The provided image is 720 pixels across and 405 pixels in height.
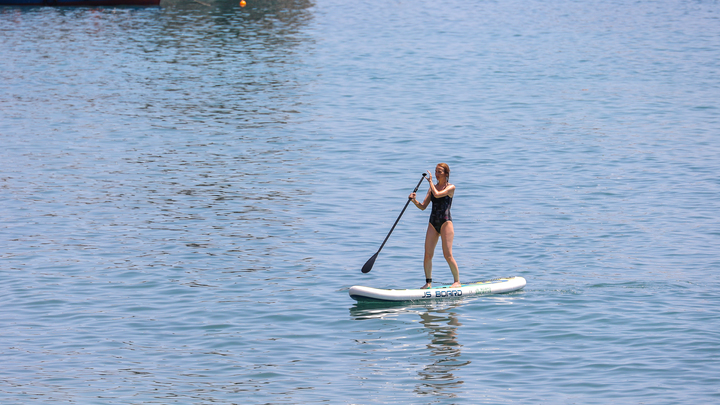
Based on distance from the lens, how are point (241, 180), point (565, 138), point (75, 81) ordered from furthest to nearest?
point (75, 81)
point (565, 138)
point (241, 180)

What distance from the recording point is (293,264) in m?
18.4

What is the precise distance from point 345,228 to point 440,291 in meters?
5.20

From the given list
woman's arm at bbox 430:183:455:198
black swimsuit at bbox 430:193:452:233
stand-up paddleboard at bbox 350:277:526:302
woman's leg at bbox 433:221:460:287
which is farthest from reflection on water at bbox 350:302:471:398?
woman's arm at bbox 430:183:455:198

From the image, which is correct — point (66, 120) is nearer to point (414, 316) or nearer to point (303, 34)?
point (414, 316)

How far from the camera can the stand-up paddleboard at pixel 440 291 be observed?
1566 cm

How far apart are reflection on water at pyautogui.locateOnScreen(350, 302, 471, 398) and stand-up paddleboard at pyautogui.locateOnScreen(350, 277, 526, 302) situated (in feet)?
0.52

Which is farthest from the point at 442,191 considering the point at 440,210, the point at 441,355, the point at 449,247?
the point at 441,355

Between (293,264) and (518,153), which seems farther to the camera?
(518,153)

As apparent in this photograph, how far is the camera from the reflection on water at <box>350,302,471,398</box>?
42.0ft

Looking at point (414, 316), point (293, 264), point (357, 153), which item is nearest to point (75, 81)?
point (357, 153)

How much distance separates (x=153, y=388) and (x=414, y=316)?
4.73m

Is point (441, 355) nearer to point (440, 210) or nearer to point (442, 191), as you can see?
point (440, 210)

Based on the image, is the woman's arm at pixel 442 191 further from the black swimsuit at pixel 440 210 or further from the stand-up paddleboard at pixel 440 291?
the stand-up paddleboard at pixel 440 291

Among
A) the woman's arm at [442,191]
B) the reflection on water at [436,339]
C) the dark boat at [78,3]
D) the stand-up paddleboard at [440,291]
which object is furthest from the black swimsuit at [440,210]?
the dark boat at [78,3]
